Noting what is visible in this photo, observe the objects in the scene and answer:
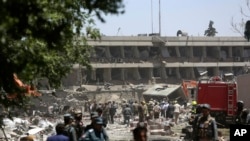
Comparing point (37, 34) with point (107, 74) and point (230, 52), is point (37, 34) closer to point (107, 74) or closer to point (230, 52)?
point (107, 74)

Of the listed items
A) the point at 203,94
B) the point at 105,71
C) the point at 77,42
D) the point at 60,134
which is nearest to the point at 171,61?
the point at 105,71

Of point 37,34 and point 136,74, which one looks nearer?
point 37,34

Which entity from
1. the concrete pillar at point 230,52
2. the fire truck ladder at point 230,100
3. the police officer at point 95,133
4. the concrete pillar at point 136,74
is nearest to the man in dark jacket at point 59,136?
the police officer at point 95,133

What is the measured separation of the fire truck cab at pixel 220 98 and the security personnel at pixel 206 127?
1632 cm

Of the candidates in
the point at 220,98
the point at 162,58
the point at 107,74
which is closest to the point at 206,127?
the point at 220,98

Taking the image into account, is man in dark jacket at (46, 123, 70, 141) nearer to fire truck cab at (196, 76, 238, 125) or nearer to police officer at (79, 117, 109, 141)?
police officer at (79, 117, 109, 141)

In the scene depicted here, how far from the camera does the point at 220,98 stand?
26969 mm

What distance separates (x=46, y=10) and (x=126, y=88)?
54.3 m

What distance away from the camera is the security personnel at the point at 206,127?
9.87m

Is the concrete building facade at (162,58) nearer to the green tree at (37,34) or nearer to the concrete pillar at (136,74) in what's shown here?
the concrete pillar at (136,74)

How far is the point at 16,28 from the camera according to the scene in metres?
5.77

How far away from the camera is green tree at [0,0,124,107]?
5633 millimetres

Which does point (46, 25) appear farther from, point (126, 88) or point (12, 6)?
point (126, 88)

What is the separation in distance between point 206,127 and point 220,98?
17.3 meters
